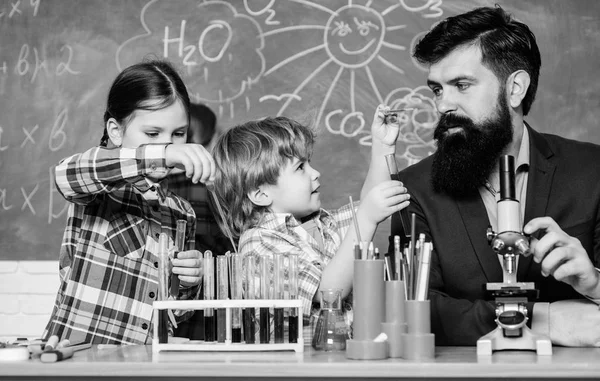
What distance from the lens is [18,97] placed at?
257 cm

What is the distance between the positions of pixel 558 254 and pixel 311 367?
53 cm

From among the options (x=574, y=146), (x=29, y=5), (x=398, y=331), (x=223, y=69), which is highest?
(x=29, y=5)

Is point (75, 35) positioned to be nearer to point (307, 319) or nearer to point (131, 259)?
point (131, 259)

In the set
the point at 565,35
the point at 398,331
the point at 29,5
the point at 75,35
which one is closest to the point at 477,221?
A: the point at 398,331

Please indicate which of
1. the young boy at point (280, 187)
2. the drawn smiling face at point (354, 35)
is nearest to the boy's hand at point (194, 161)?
the young boy at point (280, 187)

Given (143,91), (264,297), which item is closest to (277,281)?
(264,297)

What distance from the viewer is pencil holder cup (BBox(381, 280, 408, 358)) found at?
3.95ft

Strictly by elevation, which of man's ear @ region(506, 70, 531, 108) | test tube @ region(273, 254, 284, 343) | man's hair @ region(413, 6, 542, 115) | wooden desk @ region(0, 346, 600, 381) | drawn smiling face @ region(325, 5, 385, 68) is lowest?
wooden desk @ region(0, 346, 600, 381)

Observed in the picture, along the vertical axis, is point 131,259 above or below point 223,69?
below

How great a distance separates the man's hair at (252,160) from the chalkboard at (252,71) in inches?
15.3

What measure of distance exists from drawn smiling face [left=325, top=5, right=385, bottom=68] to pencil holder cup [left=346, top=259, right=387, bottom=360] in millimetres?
→ 1309

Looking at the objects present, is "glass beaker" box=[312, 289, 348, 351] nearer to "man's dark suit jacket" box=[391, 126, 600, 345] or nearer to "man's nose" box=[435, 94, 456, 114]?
"man's dark suit jacket" box=[391, 126, 600, 345]

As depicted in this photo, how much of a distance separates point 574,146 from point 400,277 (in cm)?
89

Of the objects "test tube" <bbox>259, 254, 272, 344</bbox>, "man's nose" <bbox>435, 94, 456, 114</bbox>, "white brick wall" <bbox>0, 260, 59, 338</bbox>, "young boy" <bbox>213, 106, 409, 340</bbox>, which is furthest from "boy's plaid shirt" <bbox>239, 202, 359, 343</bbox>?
"white brick wall" <bbox>0, 260, 59, 338</bbox>
